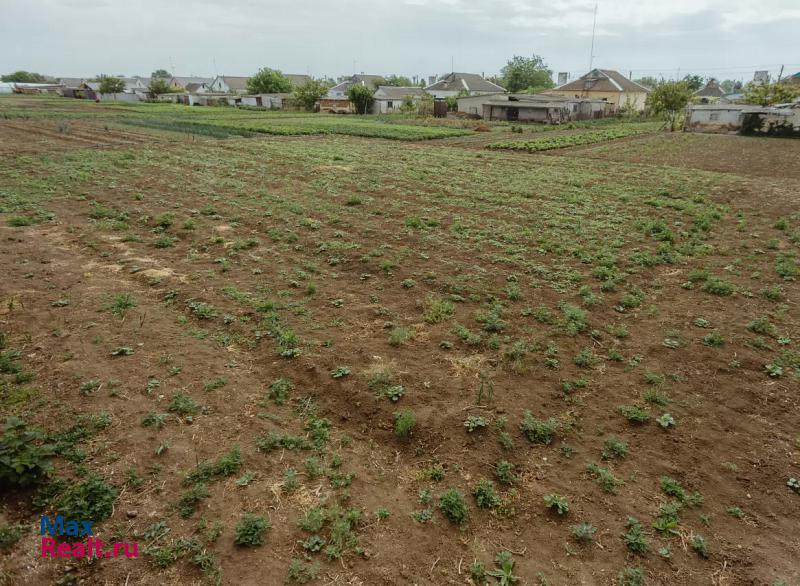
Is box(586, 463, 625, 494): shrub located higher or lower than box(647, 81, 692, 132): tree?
lower

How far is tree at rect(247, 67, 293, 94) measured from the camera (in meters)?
87.1

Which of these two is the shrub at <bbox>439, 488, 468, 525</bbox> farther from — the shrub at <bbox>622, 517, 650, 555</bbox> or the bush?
the bush

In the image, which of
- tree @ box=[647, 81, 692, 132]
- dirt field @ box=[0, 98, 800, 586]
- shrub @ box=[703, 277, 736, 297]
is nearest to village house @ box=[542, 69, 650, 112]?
tree @ box=[647, 81, 692, 132]

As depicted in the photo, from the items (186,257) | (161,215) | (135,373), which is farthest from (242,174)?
(135,373)

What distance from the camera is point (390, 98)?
73.6 metres

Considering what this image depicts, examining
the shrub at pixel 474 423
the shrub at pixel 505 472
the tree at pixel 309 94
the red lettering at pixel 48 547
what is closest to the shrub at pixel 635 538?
the shrub at pixel 505 472

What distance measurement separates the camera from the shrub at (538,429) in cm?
575

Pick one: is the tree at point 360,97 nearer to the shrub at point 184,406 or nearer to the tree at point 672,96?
the tree at point 672,96

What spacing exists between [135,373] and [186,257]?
487 cm

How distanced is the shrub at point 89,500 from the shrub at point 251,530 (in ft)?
4.35

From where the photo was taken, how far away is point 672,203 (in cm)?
1639

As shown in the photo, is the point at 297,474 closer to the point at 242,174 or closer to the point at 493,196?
the point at 493,196

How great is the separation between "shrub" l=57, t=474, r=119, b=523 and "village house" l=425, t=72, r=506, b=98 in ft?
259

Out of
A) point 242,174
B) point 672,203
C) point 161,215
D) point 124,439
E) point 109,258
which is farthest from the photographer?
point 242,174
